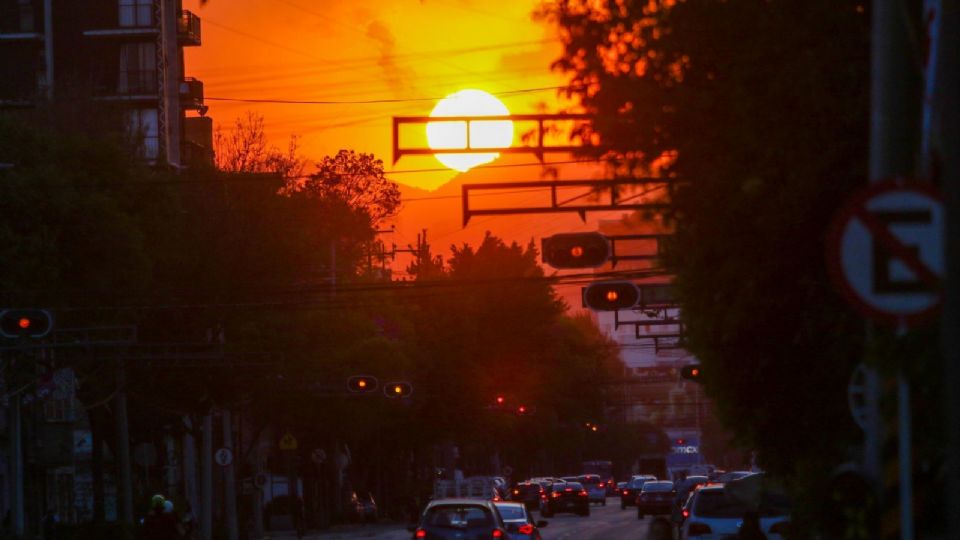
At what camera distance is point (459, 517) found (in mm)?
28219

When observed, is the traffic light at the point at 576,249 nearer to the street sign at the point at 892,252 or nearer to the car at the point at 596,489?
the street sign at the point at 892,252

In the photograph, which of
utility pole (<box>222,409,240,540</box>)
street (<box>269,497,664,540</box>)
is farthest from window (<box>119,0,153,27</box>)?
utility pole (<box>222,409,240,540</box>)

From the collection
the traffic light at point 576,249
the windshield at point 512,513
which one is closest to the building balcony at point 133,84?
the windshield at point 512,513

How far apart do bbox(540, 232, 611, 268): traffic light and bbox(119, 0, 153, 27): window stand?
5151cm

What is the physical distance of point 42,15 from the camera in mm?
79125

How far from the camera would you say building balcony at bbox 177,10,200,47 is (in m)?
83.8

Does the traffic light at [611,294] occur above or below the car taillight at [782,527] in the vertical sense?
above

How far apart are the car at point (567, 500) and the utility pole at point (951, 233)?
2711 inches

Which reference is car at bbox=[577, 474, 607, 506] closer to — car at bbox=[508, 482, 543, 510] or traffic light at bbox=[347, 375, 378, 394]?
car at bbox=[508, 482, 543, 510]

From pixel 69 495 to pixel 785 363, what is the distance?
55.7 m

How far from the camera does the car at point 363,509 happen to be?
250ft

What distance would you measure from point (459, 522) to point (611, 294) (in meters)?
9.04

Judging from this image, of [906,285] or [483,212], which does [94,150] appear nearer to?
[483,212]

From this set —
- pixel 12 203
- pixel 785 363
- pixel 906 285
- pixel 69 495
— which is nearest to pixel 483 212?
pixel 785 363
